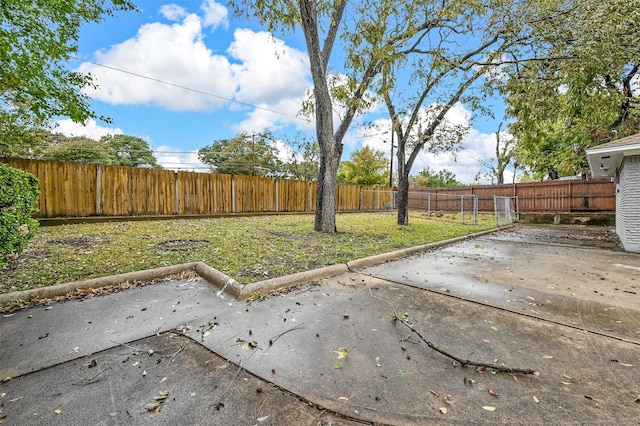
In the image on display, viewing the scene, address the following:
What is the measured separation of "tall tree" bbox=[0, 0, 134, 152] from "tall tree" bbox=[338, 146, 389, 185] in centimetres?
2387

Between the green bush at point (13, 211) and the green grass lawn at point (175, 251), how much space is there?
0.33 m

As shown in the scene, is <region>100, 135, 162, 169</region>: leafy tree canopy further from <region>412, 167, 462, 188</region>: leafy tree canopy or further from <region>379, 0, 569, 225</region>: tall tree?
<region>412, 167, 462, 188</region>: leafy tree canopy

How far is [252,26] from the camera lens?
23.4 feet

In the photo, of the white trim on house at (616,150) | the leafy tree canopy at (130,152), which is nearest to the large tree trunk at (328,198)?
the white trim on house at (616,150)

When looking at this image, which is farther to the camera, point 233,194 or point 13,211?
point 233,194

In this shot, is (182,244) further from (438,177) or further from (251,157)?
(438,177)

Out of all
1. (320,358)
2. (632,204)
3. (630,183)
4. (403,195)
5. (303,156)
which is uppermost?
(303,156)

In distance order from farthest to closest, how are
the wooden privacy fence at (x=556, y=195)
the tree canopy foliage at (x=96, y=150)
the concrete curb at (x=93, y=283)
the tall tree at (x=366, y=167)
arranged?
the tall tree at (x=366, y=167)
the tree canopy foliage at (x=96, y=150)
the wooden privacy fence at (x=556, y=195)
the concrete curb at (x=93, y=283)

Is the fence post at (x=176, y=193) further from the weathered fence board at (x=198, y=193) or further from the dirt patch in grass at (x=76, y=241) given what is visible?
the dirt patch in grass at (x=76, y=241)

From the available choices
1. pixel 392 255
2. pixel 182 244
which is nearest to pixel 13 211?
pixel 182 244

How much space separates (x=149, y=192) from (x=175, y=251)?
5772 mm

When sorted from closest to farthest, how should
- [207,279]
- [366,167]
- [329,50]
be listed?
[207,279] < [329,50] < [366,167]

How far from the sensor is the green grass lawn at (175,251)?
3.60 m

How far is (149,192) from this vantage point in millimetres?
9414
